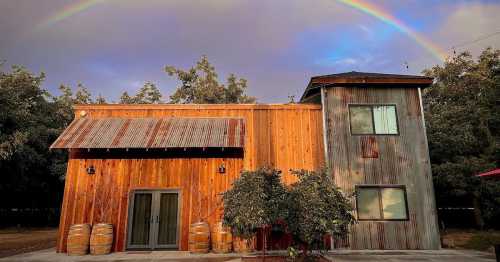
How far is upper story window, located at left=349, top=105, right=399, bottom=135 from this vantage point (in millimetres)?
12867

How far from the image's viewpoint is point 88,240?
1101cm

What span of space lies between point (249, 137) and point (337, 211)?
17.9 feet

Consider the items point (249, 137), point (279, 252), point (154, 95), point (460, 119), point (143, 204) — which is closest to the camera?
point (279, 252)

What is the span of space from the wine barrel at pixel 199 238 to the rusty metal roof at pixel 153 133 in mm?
3039

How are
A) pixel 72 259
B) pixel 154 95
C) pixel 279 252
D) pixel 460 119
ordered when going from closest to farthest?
1. pixel 72 259
2. pixel 279 252
3. pixel 460 119
4. pixel 154 95

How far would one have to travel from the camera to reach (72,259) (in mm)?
10094

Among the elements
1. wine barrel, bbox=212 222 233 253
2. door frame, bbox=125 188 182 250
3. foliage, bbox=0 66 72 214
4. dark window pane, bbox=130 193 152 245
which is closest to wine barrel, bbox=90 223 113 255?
door frame, bbox=125 188 182 250

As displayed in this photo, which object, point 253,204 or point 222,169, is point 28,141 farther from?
point 253,204

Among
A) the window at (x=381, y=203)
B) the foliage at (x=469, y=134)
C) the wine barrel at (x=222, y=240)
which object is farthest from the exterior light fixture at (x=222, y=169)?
the foliage at (x=469, y=134)

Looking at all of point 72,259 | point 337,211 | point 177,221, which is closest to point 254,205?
point 337,211

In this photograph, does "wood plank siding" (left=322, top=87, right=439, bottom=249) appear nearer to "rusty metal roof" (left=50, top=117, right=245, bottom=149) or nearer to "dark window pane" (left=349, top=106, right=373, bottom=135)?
"dark window pane" (left=349, top=106, right=373, bottom=135)

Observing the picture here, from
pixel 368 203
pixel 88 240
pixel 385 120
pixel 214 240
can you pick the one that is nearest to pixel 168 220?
pixel 214 240

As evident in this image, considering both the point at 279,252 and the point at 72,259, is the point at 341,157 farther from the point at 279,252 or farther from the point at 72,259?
the point at 72,259

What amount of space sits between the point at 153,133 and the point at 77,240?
463 cm
